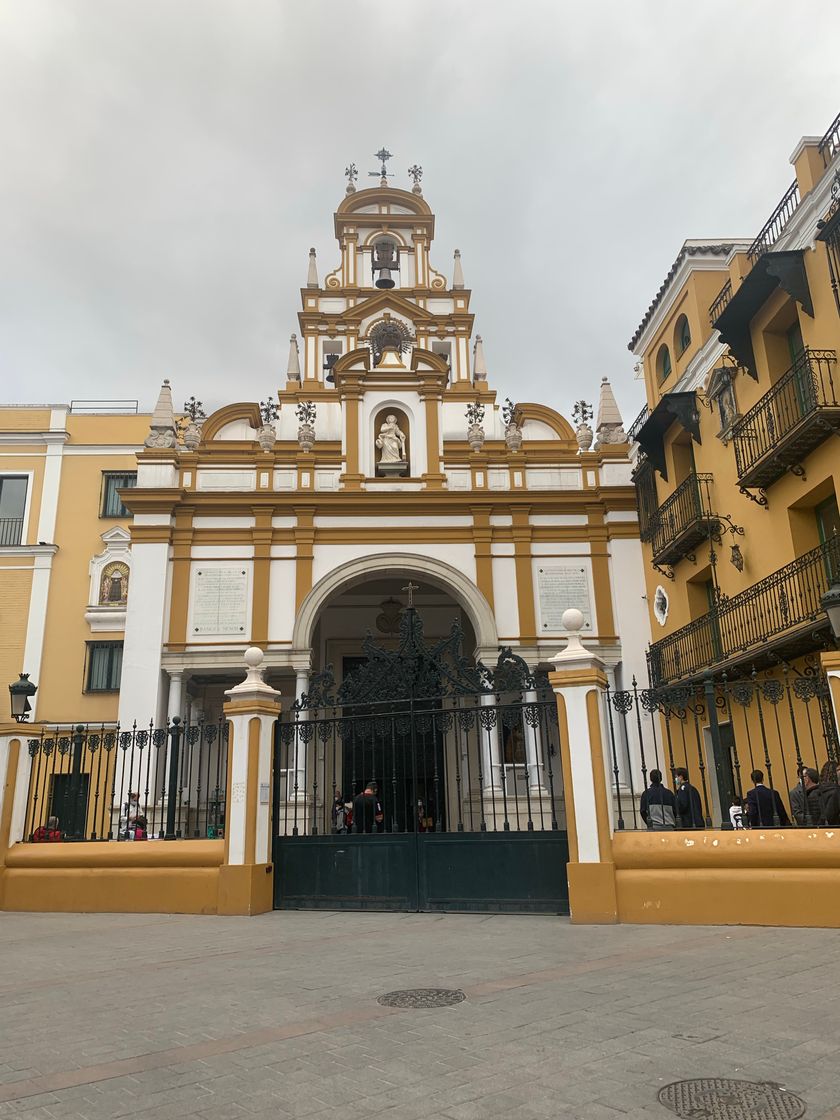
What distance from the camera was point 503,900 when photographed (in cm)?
913

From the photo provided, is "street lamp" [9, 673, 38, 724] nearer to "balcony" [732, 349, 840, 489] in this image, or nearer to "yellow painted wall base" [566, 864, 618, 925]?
"yellow painted wall base" [566, 864, 618, 925]

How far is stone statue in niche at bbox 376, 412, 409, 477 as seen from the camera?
1923 cm

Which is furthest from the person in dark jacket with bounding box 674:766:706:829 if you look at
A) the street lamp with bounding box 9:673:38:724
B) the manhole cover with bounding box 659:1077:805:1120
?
the street lamp with bounding box 9:673:38:724

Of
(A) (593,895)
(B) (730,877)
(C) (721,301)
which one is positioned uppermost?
(C) (721,301)

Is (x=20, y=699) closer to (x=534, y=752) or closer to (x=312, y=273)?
(x=534, y=752)

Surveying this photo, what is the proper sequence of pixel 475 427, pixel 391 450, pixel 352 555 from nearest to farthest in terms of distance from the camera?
pixel 352 555, pixel 391 450, pixel 475 427

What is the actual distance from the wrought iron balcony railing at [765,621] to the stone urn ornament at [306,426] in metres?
8.68

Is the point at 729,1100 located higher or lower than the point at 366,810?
lower

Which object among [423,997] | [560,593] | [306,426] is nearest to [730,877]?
[423,997]

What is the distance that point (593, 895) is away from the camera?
8.34 m

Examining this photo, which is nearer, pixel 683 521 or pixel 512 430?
pixel 683 521

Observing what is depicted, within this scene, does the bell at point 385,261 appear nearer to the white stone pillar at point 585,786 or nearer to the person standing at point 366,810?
the person standing at point 366,810

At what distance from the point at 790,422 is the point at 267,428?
10958mm

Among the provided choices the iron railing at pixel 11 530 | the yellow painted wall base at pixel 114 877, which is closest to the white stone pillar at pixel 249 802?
the yellow painted wall base at pixel 114 877
